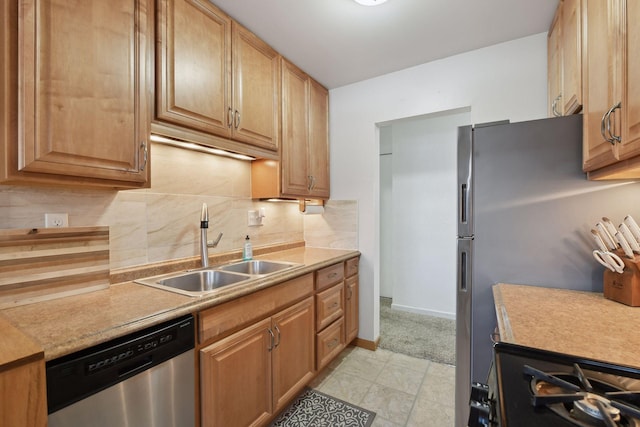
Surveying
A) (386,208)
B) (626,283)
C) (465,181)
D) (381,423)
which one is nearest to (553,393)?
(626,283)

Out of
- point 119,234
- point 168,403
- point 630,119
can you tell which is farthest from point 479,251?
point 119,234

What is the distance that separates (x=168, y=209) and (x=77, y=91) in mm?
767

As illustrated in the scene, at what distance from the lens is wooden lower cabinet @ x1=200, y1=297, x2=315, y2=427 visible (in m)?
1.22

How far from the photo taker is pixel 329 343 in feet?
6.97

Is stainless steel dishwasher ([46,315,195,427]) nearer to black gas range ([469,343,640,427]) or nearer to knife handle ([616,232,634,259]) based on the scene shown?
black gas range ([469,343,640,427])

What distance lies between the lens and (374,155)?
2.57 m

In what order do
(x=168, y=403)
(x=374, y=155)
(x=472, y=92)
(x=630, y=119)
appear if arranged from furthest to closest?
(x=374, y=155), (x=472, y=92), (x=168, y=403), (x=630, y=119)

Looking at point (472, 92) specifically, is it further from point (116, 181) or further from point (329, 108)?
point (116, 181)

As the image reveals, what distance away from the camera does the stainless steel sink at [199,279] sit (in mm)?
1553

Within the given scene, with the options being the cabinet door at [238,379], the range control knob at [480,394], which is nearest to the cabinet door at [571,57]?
the range control knob at [480,394]

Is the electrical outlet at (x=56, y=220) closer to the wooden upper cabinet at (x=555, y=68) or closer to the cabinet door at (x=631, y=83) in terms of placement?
the cabinet door at (x=631, y=83)

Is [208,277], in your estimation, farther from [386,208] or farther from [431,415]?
[386,208]

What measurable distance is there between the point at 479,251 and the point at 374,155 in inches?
54.8

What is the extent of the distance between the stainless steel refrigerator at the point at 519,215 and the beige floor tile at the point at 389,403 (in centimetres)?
36
